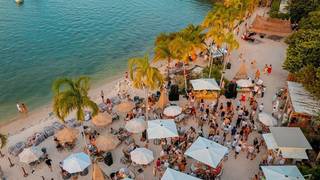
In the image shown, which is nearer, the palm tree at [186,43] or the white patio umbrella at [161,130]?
the white patio umbrella at [161,130]

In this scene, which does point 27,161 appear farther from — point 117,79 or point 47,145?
point 117,79

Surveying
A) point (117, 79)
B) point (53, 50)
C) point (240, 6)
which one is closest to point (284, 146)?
point (117, 79)

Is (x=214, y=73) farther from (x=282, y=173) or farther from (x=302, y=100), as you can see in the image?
(x=282, y=173)

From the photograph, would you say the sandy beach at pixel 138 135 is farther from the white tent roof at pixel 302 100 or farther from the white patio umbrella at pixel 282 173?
the white tent roof at pixel 302 100

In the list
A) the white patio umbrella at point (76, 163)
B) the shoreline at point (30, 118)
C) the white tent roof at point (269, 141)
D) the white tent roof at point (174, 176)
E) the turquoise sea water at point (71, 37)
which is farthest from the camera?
the turquoise sea water at point (71, 37)

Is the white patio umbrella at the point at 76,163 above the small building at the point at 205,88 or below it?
below

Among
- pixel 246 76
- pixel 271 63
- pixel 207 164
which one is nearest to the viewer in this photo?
pixel 207 164

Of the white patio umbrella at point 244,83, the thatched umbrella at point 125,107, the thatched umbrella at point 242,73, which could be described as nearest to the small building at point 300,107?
the white patio umbrella at point 244,83
